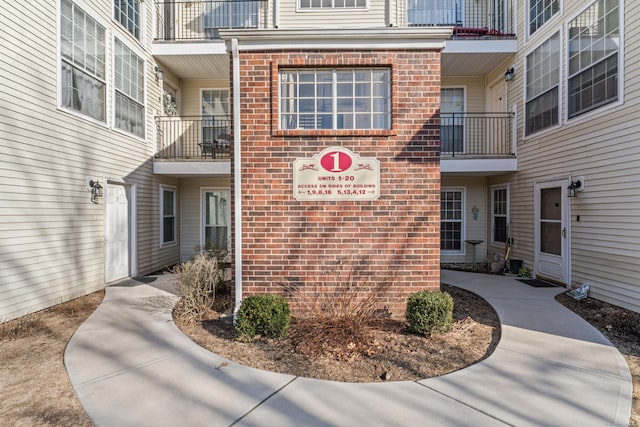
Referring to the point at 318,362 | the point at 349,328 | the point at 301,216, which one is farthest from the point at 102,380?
the point at 301,216

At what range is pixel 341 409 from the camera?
2.72m

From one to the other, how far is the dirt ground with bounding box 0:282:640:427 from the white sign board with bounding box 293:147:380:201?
6.72 ft

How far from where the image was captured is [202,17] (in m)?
9.75

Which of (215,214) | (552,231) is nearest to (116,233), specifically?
(215,214)

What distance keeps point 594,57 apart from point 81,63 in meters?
10.0

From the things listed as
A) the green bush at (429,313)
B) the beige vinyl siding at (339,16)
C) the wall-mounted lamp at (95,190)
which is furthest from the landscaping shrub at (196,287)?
the beige vinyl siding at (339,16)

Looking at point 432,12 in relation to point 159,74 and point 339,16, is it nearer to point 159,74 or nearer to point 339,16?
point 339,16

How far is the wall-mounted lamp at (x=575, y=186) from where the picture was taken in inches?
251

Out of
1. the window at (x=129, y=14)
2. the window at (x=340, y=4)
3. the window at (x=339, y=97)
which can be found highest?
the window at (x=340, y=4)

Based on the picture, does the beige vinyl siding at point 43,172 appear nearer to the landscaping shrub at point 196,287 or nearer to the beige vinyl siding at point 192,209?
the landscaping shrub at point 196,287

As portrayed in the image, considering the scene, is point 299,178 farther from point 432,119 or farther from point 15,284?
point 15,284

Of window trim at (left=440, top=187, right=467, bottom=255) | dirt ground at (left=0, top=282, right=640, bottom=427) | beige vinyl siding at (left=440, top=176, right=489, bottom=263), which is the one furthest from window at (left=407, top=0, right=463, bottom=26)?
dirt ground at (left=0, top=282, right=640, bottom=427)

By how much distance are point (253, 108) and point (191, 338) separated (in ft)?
11.1

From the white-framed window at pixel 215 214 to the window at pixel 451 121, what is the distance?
279 inches
